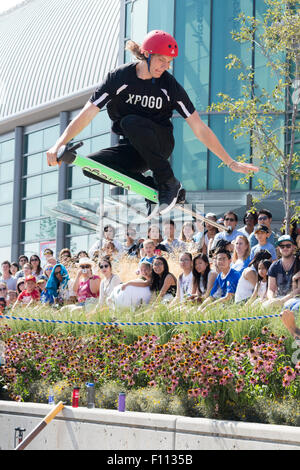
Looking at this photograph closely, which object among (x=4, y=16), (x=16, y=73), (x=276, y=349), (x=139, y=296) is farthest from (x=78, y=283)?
(x=4, y=16)

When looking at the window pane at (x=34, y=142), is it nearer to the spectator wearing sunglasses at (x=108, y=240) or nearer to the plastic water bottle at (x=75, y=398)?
the spectator wearing sunglasses at (x=108, y=240)

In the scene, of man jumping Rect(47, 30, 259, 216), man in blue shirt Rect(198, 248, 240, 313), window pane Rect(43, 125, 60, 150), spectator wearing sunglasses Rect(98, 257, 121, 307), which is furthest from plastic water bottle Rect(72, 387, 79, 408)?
window pane Rect(43, 125, 60, 150)

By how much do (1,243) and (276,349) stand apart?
2715 cm

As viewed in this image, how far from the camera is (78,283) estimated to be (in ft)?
35.9

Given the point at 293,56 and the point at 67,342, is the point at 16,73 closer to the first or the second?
the point at 293,56

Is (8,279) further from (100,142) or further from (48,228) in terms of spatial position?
(48,228)

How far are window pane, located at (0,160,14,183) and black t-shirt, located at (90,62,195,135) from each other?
28370mm

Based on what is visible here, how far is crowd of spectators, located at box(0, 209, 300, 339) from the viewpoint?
793 centimetres

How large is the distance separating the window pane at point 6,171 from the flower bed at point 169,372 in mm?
25088

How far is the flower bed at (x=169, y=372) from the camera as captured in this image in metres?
6.54

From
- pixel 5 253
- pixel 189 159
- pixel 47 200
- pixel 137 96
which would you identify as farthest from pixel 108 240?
pixel 5 253

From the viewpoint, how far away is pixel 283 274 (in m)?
7.88

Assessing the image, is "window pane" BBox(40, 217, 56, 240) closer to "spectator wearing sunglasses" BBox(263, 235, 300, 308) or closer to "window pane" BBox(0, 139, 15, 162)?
"window pane" BBox(0, 139, 15, 162)

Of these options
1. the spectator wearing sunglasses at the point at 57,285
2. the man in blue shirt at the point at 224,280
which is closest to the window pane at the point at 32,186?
the spectator wearing sunglasses at the point at 57,285
